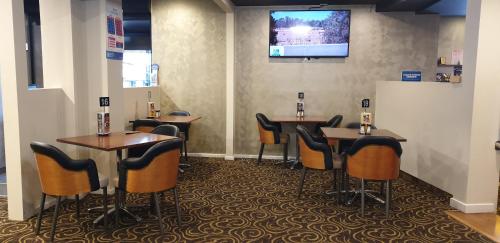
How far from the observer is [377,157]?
4.16m

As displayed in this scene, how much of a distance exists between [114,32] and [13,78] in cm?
144

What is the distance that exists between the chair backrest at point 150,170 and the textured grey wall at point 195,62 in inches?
152

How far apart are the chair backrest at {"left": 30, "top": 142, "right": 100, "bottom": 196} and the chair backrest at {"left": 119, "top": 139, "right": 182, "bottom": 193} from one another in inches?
11.5

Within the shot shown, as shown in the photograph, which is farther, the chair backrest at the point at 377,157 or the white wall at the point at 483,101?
the white wall at the point at 483,101

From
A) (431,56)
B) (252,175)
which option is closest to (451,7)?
(431,56)

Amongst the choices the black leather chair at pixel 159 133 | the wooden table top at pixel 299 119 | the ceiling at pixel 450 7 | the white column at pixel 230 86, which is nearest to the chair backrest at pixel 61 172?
the black leather chair at pixel 159 133

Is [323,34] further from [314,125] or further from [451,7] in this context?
[451,7]

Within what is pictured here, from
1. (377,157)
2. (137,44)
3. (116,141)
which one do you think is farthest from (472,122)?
(137,44)

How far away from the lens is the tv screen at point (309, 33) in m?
7.04

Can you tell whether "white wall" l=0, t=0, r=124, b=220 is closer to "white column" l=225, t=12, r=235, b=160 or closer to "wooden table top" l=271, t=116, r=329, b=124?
"white column" l=225, t=12, r=235, b=160

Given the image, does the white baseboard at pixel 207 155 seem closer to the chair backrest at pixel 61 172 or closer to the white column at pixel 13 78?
the white column at pixel 13 78

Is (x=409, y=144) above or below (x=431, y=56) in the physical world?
below

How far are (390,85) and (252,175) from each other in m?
2.64

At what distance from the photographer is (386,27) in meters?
7.03
